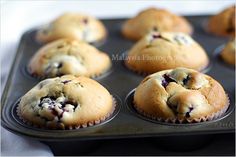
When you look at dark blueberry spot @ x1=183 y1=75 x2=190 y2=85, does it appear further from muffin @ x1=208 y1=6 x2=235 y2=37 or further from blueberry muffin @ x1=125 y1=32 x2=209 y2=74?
muffin @ x1=208 y1=6 x2=235 y2=37

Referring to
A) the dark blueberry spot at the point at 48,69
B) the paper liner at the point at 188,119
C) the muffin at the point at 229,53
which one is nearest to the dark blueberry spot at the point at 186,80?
the paper liner at the point at 188,119

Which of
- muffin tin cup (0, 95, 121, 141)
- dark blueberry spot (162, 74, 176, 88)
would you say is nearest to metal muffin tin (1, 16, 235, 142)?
muffin tin cup (0, 95, 121, 141)

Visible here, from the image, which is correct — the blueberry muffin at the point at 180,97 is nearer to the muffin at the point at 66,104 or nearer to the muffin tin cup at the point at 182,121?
the muffin tin cup at the point at 182,121

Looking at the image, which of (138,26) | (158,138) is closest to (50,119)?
(158,138)

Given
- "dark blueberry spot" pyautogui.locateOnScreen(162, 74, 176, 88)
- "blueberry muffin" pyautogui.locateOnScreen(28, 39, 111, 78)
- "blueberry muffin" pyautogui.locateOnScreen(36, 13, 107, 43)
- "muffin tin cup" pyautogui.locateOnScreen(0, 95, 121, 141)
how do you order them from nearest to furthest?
1. "muffin tin cup" pyautogui.locateOnScreen(0, 95, 121, 141)
2. "dark blueberry spot" pyautogui.locateOnScreen(162, 74, 176, 88)
3. "blueberry muffin" pyautogui.locateOnScreen(28, 39, 111, 78)
4. "blueberry muffin" pyautogui.locateOnScreen(36, 13, 107, 43)

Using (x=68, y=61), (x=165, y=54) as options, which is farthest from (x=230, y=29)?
(x=68, y=61)

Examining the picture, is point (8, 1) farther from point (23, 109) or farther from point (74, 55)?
point (23, 109)

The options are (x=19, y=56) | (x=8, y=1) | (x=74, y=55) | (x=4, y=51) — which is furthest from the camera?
(x=8, y=1)
